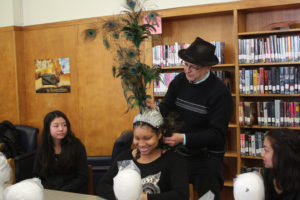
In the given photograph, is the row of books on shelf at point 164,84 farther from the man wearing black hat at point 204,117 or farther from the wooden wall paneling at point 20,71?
the wooden wall paneling at point 20,71

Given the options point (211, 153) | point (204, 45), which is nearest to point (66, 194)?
point (211, 153)

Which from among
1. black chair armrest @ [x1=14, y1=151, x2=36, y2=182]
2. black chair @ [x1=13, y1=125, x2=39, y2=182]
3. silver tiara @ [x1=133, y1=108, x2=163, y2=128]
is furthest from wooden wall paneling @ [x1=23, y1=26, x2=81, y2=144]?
silver tiara @ [x1=133, y1=108, x2=163, y2=128]

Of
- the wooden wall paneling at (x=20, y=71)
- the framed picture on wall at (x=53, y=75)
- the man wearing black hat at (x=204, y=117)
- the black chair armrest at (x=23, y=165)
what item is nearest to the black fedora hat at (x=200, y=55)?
the man wearing black hat at (x=204, y=117)

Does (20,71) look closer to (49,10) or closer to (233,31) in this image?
(49,10)

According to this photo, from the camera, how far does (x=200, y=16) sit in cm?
413

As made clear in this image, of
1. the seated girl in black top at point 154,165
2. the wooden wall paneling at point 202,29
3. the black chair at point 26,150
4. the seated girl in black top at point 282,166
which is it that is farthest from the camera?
the black chair at point 26,150

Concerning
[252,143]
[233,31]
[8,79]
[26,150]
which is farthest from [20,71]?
[252,143]

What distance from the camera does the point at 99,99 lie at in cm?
476

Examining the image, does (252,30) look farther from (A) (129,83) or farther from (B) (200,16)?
(A) (129,83)

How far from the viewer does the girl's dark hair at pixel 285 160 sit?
1.68 metres

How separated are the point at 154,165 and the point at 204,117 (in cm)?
53

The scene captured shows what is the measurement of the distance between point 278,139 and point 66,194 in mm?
1222

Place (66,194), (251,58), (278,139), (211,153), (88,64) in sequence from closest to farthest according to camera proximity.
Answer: (278,139) → (66,194) → (211,153) → (251,58) → (88,64)

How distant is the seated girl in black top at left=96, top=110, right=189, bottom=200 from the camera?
1.98 m
